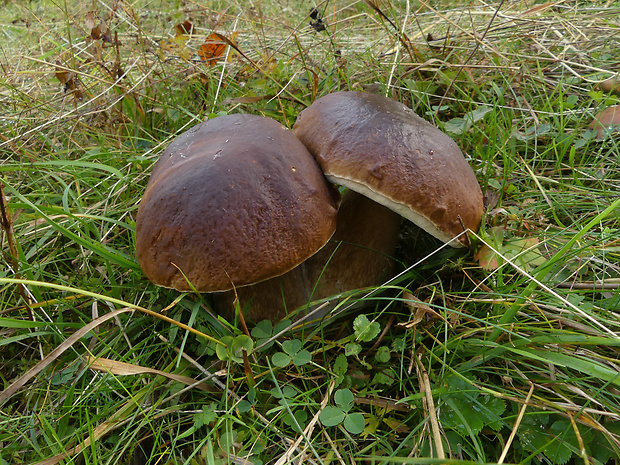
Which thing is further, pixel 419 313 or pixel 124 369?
pixel 419 313

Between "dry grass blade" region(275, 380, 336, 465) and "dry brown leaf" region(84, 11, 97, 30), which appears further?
"dry brown leaf" region(84, 11, 97, 30)

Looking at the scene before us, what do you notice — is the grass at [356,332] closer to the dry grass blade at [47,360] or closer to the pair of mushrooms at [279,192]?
the dry grass blade at [47,360]

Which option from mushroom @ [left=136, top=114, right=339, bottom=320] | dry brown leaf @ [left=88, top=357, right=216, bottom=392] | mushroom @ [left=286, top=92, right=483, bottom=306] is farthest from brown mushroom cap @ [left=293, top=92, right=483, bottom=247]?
dry brown leaf @ [left=88, top=357, right=216, bottom=392]

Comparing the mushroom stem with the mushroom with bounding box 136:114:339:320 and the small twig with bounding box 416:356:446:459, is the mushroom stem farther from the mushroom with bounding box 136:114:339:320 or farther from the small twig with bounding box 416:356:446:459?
the small twig with bounding box 416:356:446:459

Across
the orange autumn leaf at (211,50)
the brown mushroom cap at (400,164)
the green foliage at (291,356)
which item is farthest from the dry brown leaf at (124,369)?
the orange autumn leaf at (211,50)

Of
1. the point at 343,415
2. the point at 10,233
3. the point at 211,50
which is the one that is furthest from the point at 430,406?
the point at 211,50

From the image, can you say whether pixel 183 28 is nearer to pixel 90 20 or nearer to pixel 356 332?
pixel 90 20
